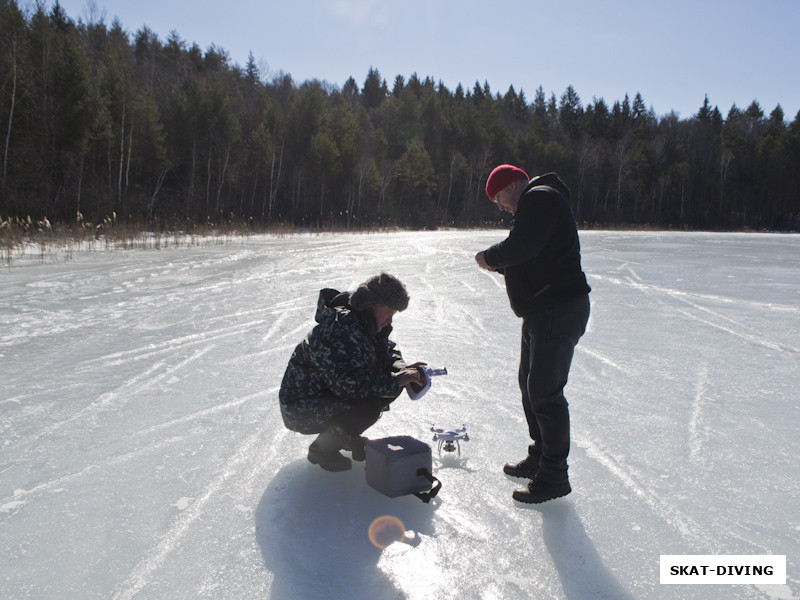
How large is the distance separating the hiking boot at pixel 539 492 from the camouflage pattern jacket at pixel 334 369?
0.77 meters

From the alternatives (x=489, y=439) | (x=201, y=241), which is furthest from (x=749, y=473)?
(x=201, y=241)

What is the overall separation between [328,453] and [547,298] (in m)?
1.41

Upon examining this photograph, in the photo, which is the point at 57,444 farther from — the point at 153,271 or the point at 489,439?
the point at 153,271

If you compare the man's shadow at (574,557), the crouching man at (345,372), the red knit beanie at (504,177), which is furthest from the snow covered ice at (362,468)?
Result: the red knit beanie at (504,177)

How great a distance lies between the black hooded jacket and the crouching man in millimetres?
559

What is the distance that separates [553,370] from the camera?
2551mm

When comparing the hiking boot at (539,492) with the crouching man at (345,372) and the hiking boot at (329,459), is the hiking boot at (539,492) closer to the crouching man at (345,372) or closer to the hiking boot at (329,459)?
the crouching man at (345,372)

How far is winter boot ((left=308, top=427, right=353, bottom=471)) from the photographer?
2914mm

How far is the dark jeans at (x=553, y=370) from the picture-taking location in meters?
2.55

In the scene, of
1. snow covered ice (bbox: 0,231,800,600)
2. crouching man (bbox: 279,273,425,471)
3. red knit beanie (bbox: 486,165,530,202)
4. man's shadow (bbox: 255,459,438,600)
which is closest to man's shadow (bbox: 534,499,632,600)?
snow covered ice (bbox: 0,231,800,600)

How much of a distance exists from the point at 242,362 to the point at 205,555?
298 centimetres

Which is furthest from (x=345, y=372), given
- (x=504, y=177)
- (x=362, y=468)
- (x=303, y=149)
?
(x=303, y=149)

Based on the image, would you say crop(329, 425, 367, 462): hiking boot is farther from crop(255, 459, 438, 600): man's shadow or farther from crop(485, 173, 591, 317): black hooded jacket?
crop(485, 173, 591, 317): black hooded jacket

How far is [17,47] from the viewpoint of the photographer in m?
24.1
